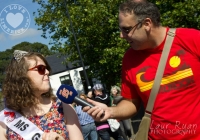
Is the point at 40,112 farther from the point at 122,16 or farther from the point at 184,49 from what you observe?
the point at 184,49

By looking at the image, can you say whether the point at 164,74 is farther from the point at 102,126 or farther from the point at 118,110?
the point at 102,126

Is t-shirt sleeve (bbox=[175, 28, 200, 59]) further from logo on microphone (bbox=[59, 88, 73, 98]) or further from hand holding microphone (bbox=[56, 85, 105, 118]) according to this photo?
logo on microphone (bbox=[59, 88, 73, 98])

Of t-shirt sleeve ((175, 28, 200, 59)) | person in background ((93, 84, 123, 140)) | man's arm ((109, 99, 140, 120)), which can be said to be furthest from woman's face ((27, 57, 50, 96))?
person in background ((93, 84, 123, 140))

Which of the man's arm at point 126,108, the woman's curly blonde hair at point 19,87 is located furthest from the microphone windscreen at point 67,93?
the man's arm at point 126,108

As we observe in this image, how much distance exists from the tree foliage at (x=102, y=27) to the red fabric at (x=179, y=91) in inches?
566

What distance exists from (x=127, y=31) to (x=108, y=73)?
1760 cm

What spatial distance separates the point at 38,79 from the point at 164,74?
1.12 meters

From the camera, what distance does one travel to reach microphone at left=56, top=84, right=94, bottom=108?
279 cm

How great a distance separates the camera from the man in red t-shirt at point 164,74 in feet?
10.2

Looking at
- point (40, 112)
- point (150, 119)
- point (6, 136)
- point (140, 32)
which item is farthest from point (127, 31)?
point (6, 136)

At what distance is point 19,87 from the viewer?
10.6 ft

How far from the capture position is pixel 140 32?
3277 millimetres

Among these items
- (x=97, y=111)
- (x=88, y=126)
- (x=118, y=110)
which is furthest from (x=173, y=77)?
(x=88, y=126)

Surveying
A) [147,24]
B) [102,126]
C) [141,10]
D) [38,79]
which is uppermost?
[141,10]
